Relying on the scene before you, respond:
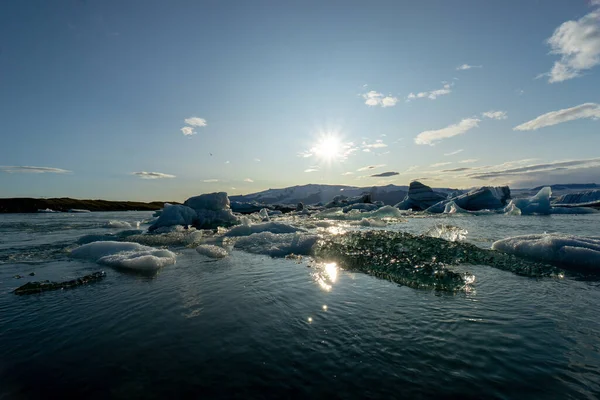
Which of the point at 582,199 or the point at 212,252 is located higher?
the point at 212,252

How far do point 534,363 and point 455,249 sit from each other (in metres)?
7.26

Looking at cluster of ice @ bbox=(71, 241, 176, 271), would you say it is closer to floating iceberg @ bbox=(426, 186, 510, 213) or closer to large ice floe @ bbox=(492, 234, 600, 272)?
large ice floe @ bbox=(492, 234, 600, 272)

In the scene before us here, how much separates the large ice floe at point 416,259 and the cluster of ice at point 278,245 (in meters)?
0.49

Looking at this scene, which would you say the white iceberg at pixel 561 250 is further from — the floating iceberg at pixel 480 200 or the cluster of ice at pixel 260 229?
the floating iceberg at pixel 480 200

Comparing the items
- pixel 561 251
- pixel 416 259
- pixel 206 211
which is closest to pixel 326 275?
pixel 416 259

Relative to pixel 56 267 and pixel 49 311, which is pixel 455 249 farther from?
pixel 56 267

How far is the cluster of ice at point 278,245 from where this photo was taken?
11613mm

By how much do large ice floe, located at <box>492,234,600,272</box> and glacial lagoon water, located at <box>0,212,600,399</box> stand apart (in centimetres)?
148

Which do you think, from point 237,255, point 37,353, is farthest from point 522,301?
point 237,255

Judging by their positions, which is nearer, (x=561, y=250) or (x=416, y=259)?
(x=561, y=250)

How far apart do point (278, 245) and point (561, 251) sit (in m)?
9.82

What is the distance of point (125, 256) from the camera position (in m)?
9.70

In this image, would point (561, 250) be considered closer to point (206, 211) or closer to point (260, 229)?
point (260, 229)

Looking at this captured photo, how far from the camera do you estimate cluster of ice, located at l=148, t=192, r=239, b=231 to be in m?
25.4
